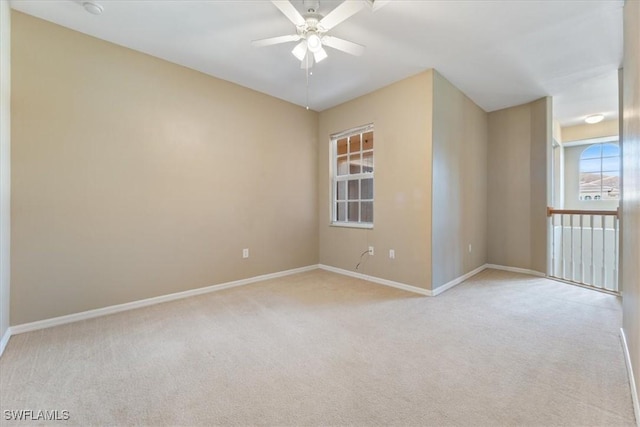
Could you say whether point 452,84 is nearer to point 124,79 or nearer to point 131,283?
point 124,79

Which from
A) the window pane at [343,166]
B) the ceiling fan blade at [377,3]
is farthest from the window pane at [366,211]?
the ceiling fan blade at [377,3]

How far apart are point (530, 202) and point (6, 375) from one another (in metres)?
5.92

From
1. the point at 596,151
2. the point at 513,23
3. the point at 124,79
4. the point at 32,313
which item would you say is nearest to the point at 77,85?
the point at 124,79

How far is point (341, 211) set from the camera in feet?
14.4

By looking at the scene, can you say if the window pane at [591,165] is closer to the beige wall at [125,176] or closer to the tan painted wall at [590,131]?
the tan painted wall at [590,131]

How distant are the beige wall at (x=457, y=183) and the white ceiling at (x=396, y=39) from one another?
392 mm

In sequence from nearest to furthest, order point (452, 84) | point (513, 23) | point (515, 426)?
1. point (515, 426)
2. point (513, 23)
3. point (452, 84)

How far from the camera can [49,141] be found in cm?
228

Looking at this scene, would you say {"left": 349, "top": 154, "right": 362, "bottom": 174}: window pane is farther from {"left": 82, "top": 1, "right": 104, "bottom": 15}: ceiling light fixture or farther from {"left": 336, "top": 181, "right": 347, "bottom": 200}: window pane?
{"left": 82, "top": 1, "right": 104, "bottom": 15}: ceiling light fixture

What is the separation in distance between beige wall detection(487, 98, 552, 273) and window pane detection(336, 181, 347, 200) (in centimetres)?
255

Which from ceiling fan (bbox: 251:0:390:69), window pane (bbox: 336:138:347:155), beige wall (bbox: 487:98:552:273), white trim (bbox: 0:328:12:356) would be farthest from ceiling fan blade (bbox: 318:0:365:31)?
beige wall (bbox: 487:98:552:273)

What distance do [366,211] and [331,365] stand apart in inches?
101

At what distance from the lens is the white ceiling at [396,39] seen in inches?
82.7

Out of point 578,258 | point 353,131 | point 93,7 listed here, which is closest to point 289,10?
point 93,7
